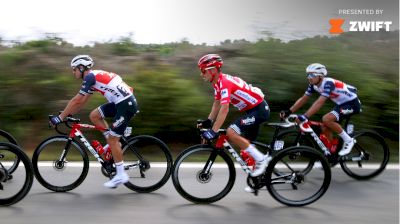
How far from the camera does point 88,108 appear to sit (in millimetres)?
8383

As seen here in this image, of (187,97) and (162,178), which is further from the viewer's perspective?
(187,97)

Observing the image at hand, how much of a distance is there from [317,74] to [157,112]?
310cm

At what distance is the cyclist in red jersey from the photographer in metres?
5.24

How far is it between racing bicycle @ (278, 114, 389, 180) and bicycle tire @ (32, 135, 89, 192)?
2.81 metres

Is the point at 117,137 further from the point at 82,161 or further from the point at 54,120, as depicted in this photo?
the point at 54,120

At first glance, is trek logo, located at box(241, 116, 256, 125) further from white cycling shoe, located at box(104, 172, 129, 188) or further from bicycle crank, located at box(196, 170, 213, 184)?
white cycling shoe, located at box(104, 172, 129, 188)

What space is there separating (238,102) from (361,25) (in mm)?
5476

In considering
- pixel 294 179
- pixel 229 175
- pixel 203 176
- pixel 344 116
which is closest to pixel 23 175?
pixel 203 176

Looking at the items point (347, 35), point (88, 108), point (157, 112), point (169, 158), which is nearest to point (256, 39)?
point (347, 35)

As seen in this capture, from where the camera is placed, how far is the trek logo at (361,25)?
9.61 meters

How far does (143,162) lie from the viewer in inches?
231

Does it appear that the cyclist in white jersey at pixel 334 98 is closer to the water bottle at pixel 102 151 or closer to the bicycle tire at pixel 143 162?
the bicycle tire at pixel 143 162

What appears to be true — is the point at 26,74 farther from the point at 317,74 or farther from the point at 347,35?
the point at 347,35

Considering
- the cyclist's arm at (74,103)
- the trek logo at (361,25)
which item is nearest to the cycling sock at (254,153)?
the cyclist's arm at (74,103)
